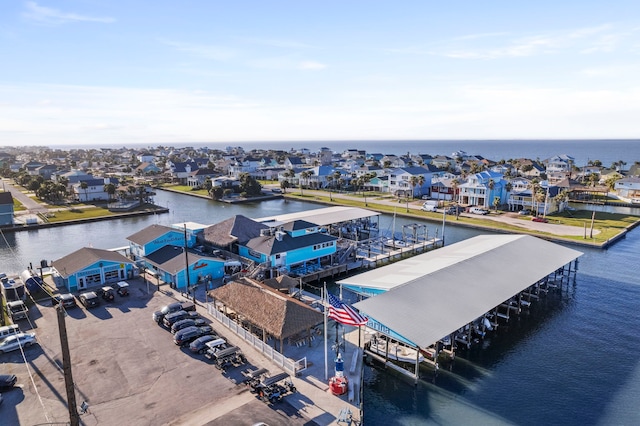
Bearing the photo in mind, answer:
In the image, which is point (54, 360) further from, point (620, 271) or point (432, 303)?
point (620, 271)

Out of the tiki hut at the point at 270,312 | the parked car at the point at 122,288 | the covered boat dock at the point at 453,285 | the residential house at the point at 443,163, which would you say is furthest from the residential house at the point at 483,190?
the parked car at the point at 122,288

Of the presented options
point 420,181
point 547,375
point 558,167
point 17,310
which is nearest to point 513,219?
point 420,181

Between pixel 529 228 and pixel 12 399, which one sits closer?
pixel 12 399

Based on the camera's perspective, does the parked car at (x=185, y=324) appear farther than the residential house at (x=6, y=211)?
No

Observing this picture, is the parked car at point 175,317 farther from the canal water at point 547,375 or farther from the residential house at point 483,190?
the residential house at point 483,190

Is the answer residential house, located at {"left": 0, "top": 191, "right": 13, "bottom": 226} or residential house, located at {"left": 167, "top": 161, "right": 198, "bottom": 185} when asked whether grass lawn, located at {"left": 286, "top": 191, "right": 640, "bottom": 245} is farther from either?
residential house, located at {"left": 167, "top": 161, "right": 198, "bottom": 185}

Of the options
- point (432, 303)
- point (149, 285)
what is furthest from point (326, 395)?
point (149, 285)

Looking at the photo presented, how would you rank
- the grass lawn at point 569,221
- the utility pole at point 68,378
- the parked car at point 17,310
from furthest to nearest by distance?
1. the grass lawn at point 569,221
2. the parked car at point 17,310
3. the utility pole at point 68,378
